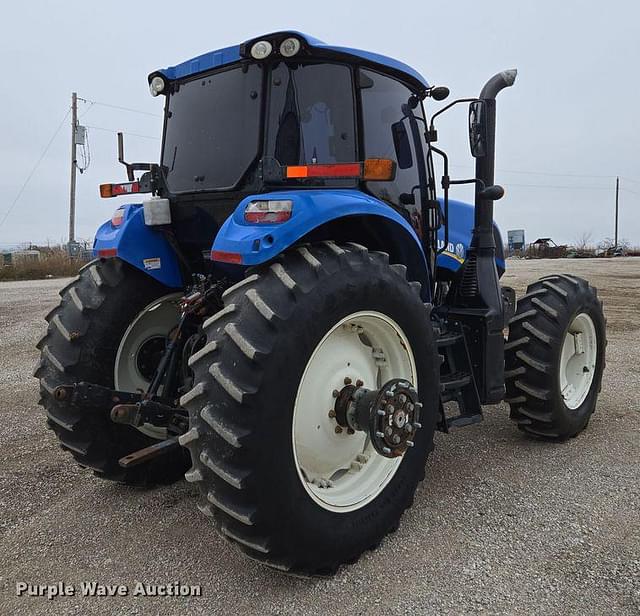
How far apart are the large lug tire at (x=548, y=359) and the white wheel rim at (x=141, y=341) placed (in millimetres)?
2315

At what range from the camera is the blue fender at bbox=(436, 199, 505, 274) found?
13.4 ft

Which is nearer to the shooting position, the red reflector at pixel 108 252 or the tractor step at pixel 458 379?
the red reflector at pixel 108 252

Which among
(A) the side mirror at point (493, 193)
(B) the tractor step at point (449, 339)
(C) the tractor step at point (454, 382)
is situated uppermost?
(A) the side mirror at point (493, 193)

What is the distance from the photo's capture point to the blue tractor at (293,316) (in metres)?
2.18

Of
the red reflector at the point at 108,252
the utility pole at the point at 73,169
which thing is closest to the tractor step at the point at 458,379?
the red reflector at the point at 108,252

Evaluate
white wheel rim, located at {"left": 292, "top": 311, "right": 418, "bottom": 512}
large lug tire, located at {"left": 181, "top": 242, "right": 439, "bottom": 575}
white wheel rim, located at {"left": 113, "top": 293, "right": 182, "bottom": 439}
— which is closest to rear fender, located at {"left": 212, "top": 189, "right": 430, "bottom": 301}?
large lug tire, located at {"left": 181, "top": 242, "right": 439, "bottom": 575}

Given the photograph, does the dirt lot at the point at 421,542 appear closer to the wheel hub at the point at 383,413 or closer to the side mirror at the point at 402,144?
the wheel hub at the point at 383,413

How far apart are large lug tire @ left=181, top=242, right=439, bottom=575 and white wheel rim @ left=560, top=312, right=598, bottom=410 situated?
91.7 inches

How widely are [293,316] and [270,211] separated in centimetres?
49

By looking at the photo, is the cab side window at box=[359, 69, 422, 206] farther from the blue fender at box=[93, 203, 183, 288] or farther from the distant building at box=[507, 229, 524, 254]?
the distant building at box=[507, 229, 524, 254]

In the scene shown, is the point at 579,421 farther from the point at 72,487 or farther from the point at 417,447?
the point at 72,487

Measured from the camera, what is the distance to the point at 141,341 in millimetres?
3375

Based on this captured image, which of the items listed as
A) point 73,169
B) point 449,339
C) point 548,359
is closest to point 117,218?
point 449,339

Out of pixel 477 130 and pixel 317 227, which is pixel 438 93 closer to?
pixel 477 130
